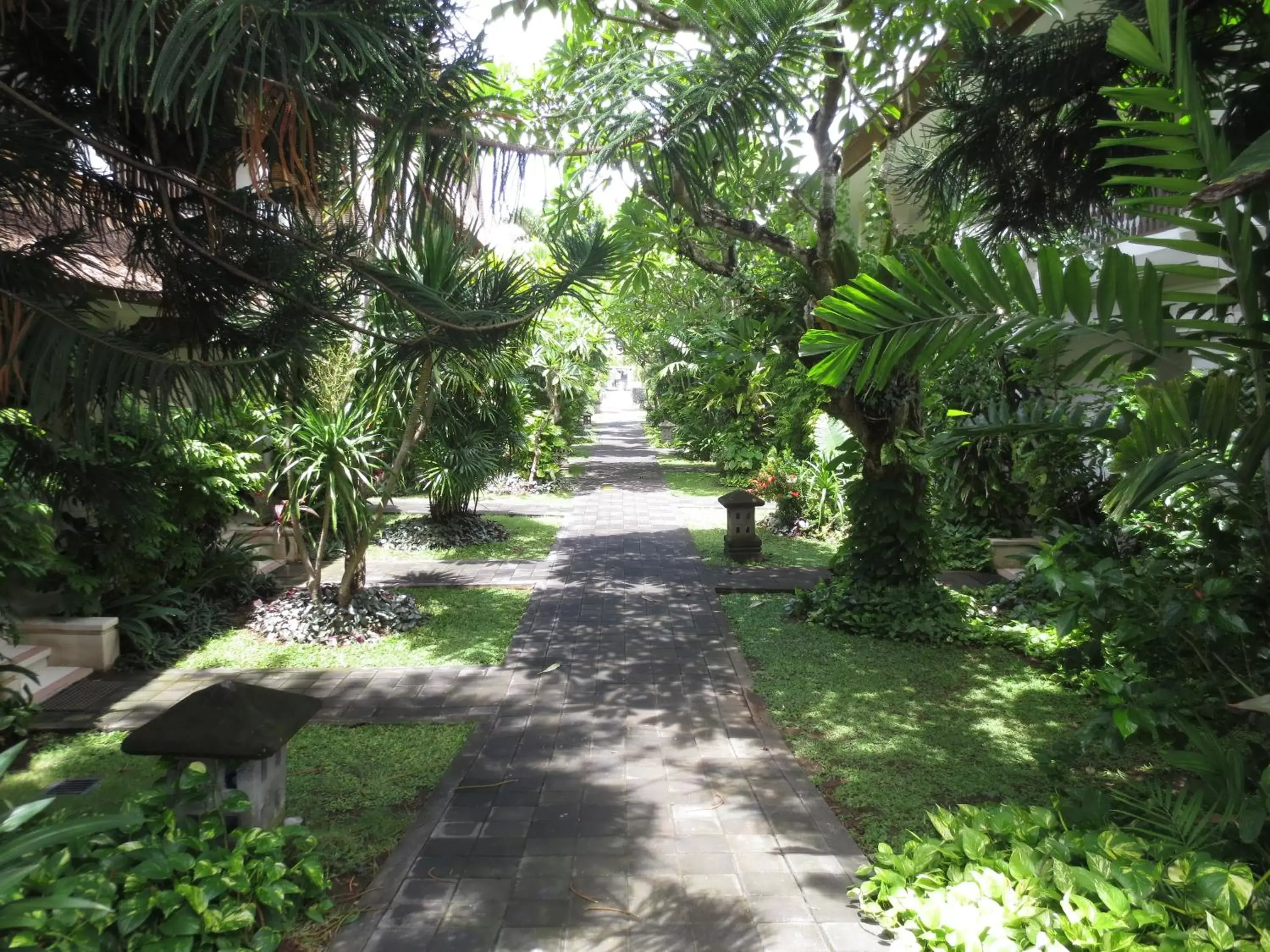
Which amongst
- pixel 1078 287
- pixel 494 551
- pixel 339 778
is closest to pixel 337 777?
pixel 339 778

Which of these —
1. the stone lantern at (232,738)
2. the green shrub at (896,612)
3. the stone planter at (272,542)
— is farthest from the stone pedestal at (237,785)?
the stone planter at (272,542)

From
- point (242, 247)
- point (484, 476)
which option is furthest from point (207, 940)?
point (484, 476)

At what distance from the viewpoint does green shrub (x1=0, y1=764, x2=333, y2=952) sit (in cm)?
229

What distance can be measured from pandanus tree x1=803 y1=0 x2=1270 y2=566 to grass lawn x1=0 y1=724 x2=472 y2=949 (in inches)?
103

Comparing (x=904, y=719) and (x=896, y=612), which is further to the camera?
(x=896, y=612)

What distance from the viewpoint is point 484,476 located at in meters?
9.86

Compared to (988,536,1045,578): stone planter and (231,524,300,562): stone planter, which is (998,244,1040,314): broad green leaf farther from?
(231,524,300,562): stone planter

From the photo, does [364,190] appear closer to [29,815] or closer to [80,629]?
[29,815]

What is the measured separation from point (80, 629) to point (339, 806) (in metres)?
3.03

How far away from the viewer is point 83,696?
519 centimetres

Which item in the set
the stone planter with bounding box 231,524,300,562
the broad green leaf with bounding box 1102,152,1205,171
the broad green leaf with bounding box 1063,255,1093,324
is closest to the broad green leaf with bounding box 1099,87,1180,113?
the broad green leaf with bounding box 1102,152,1205,171

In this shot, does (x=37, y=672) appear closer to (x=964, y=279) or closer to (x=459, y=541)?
(x=459, y=541)

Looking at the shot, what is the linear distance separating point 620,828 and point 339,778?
148cm

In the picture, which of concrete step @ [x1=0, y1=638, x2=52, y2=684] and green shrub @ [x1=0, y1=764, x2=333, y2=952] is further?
concrete step @ [x1=0, y1=638, x2=52, y2=684]
